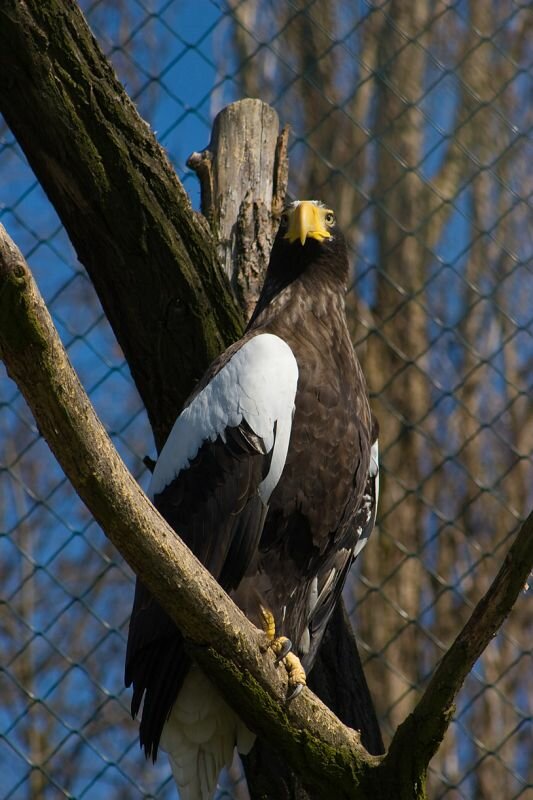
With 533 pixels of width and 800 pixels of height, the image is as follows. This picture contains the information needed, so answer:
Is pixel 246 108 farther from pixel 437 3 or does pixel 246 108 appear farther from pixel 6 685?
pixel 6 685

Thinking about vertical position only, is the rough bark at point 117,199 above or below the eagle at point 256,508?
above

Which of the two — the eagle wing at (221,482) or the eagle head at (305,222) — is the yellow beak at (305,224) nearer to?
the eagle head at (305,222)

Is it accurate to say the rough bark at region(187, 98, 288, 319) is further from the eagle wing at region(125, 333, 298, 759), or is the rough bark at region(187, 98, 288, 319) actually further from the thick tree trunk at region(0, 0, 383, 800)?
the eagle wing at region(125, 333, 298, 759)

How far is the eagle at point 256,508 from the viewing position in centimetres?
258

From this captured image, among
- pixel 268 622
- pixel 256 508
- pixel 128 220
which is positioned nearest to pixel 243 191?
pixel 128 220

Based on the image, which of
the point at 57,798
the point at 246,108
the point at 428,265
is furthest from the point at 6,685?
the point at 246,108

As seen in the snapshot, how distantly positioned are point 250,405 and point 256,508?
0.20 m

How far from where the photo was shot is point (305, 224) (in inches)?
120

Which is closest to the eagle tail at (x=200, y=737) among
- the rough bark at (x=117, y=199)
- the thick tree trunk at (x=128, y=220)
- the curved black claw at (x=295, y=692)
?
the thick tree trunk at (x=128, y=220)

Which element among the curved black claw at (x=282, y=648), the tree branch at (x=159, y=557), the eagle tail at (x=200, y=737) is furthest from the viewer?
the eagle tail at (x=200, y=737)

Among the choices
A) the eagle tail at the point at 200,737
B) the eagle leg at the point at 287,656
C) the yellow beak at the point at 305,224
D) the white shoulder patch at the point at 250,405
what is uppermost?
the yellow beak at the point at 305,224

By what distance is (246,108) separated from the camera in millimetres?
3328

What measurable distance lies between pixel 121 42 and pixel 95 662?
7.47ft

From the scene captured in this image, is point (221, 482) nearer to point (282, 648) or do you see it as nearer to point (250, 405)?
point (250, 405)
